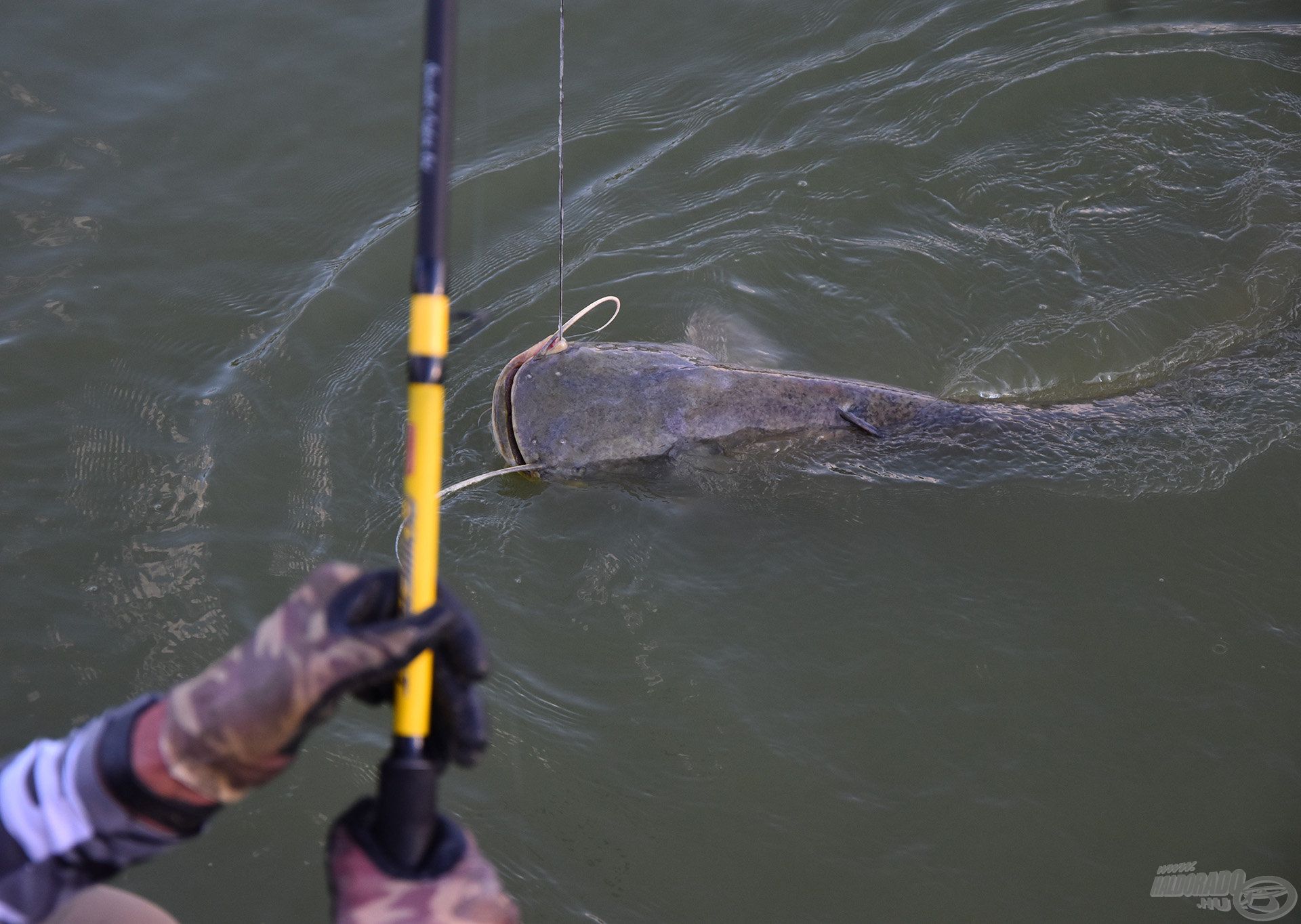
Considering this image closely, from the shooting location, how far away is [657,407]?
372 centimetres

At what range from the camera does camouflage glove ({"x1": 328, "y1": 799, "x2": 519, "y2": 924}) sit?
1.39 m

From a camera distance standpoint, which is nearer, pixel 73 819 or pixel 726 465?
pixel 73 819

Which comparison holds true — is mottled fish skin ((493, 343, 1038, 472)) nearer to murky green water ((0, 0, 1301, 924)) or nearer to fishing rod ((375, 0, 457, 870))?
murky green water ((0, 0, 1301, 924))

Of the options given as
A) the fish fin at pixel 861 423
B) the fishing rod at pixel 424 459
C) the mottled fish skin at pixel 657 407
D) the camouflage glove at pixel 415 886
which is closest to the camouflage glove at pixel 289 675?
the fishing rod at pixel 424 459

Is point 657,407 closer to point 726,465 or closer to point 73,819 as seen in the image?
point 726,465

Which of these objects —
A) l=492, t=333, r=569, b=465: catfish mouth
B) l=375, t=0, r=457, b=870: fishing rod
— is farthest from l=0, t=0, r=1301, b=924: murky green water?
l=375, t=0, r=457, b=870: fishing rod

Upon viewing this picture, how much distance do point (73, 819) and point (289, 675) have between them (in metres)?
0.41

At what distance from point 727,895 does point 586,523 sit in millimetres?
1467

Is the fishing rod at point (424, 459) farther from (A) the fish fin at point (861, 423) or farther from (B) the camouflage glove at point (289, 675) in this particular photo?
(A) the fish fin at point (861, 423)

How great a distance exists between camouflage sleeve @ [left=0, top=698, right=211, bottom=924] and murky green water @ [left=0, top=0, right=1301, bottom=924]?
1436mm

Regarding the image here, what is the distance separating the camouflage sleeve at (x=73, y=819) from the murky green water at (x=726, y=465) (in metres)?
1.44

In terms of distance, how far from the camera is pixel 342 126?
5.24 m

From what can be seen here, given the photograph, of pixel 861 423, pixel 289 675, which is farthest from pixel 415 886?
pixel 861 423

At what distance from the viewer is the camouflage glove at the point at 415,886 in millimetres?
1387
